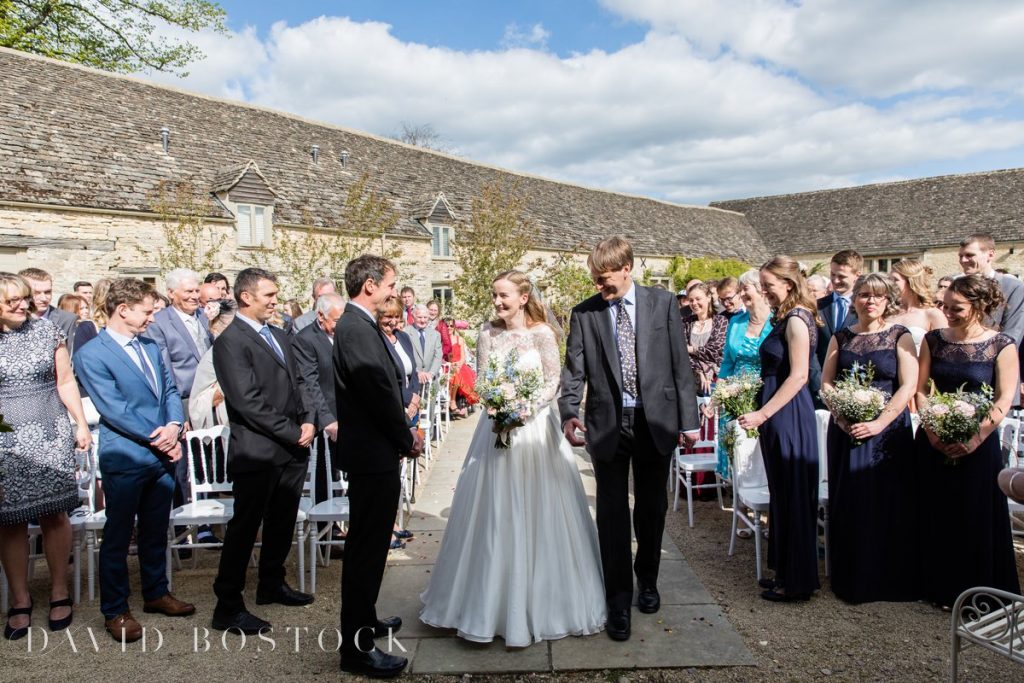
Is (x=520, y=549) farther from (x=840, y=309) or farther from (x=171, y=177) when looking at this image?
(x=171, y=177)

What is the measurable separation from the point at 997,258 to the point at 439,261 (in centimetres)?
2883

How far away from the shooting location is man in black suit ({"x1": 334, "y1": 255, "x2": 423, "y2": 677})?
350cm

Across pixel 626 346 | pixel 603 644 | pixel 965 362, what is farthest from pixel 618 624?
pixel 965 362

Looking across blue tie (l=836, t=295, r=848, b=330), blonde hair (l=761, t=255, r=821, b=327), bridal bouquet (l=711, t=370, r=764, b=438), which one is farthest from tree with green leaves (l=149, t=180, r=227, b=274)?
blonde hair (l=761, t=255, r=821, b=327)

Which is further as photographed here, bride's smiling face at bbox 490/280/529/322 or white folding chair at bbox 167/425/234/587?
white folding chair at bbox 167/425/234/587

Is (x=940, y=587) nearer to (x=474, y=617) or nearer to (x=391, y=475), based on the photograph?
(x=474, y=617)

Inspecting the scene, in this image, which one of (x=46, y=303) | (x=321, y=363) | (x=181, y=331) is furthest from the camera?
(x=46, y=303)

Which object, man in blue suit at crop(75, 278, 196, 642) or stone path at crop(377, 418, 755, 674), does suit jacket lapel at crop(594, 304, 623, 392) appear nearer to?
stone path at crop(377, 418, 755, 674)

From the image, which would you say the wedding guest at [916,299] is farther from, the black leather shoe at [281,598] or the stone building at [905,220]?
the stone building at [905,220]

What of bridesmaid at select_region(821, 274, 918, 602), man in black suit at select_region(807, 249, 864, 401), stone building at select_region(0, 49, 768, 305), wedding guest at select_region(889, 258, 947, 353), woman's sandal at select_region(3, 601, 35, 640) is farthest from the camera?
stone building at select_region(0, 49, 768, 305)

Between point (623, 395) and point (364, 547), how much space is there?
69.4 inches

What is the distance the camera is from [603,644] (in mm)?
3912

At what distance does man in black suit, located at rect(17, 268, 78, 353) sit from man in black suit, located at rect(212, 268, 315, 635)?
260 centimetres

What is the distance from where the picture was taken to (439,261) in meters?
23.5
